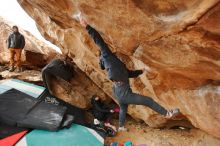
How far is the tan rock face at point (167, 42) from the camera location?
193 inches

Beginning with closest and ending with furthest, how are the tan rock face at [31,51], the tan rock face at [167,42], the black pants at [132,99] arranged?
the tan rock face at [167,42]
the black pants at [132,99]
the tan rock face at [31,51]

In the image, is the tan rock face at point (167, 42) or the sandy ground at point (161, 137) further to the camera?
the sandy ground at point (161, 137)

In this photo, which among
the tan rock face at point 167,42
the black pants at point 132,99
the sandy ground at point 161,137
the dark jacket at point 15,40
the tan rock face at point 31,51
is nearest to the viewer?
the tan rock face at point 167,42

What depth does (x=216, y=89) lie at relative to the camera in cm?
682

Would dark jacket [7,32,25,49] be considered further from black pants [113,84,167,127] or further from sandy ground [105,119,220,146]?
black pants [113,84,167,127]

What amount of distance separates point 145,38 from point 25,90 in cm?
639

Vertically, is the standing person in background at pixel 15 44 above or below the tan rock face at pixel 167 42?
above

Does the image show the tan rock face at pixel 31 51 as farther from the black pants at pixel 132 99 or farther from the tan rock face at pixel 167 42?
the black pants at pixel 132 99

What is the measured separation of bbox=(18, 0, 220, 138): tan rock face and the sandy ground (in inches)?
66.6

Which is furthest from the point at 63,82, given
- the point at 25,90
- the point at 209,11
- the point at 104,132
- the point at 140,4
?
the point at 209,11

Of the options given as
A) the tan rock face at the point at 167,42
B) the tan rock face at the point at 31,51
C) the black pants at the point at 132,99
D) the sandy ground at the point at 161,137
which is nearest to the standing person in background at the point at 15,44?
the tan rock face at the point at 31,51

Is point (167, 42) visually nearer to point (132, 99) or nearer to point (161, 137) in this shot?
point (132, 99)

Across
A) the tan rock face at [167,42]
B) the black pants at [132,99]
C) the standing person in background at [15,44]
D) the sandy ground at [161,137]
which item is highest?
the standing person in background at [15,44]

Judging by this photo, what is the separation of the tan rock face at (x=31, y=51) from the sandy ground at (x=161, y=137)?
5.40 metres
